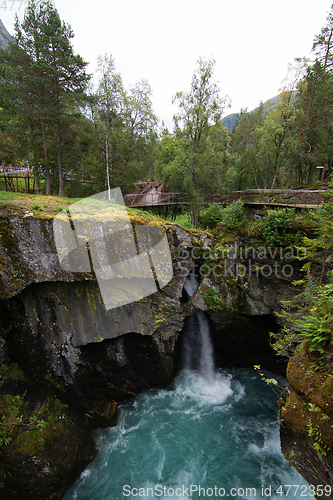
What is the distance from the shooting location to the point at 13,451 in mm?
7934

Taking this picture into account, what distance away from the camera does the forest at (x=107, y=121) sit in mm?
11516

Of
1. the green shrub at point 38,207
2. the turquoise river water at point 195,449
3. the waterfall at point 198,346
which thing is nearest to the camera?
the green shrub at point 38,207

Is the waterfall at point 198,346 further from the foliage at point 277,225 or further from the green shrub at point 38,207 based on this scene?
the green shrub at point 38,207

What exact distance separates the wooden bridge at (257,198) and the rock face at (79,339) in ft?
13.2

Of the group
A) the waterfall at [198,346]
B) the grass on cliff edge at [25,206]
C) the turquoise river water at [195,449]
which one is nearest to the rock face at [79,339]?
the grass on cliff edge at [25,206]

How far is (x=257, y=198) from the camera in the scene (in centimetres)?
1482

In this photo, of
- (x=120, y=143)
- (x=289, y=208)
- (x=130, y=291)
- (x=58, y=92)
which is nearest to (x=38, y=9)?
(x=58, y=92)

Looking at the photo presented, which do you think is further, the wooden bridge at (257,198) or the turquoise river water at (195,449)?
the wooden bridge at (257,198)

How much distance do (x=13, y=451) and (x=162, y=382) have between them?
769 cm

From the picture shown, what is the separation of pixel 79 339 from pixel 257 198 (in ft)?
47.2

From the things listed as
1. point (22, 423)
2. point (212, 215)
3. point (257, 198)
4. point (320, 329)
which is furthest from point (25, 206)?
point (257, 198)

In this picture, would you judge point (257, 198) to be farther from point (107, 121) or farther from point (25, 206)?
point (25, 206)

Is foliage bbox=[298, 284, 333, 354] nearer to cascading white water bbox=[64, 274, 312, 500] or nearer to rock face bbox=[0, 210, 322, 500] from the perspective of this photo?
cascading white water bbox=[64, 274, 312, 500]

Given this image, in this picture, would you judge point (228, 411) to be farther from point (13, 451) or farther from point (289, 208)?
point (289, 208)
